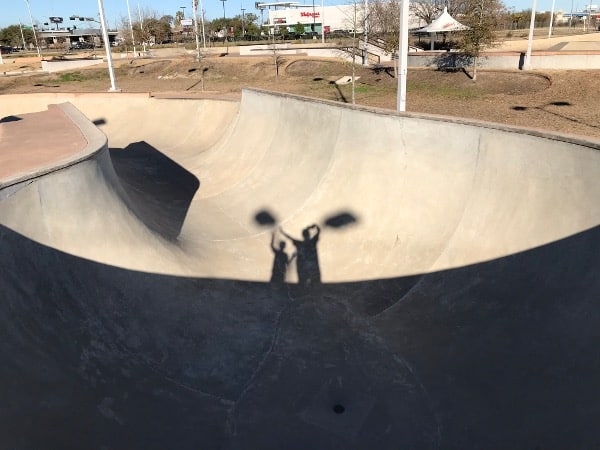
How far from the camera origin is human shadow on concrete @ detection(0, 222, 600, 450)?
4.48 meters

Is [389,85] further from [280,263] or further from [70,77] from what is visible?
[70,77]

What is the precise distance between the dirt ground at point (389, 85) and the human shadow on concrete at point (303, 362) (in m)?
7.30

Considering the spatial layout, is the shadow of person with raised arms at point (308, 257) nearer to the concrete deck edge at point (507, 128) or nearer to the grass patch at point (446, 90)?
the concrete deck edge at point (507, 128)

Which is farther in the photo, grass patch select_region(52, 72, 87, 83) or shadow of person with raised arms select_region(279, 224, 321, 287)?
grass patch select_region(52, 72, 87, 83)

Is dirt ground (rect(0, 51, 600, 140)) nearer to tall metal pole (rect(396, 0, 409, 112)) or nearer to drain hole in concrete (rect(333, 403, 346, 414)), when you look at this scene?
tall metal pole (rect(396, 0, 409, 112))

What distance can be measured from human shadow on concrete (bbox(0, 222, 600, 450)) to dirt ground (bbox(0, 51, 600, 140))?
730cm

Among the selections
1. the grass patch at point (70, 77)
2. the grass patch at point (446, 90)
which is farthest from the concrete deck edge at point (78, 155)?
the grass patch at point (70, 77)

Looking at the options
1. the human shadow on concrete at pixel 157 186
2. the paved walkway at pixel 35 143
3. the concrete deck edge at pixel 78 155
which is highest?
the concrete deck edge at pixel 78 155

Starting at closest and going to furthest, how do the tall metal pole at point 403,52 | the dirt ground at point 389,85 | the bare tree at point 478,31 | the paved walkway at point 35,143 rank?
the paved walkway at point 35,143 → the tall metal pole at point 403,52 → the dirt ground at point 389,85 → the bare tree at point 478,31

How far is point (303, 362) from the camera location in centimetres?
589

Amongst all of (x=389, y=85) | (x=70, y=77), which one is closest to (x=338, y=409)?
(x=389, y=85)

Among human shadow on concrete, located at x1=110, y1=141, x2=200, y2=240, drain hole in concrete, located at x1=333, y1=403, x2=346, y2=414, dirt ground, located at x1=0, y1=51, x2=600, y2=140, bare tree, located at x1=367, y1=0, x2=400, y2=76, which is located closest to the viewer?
drain hole in concrete, located at x1=333, y1=403, x2=346, y2=414

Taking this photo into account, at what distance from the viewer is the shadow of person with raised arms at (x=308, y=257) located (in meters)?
7.47

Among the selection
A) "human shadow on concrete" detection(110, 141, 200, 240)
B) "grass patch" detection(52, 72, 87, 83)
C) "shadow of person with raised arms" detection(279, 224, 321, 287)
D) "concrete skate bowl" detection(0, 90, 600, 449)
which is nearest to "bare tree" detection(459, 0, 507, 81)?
"human shadow on concrete" detection(110, 141, 200, 240)
